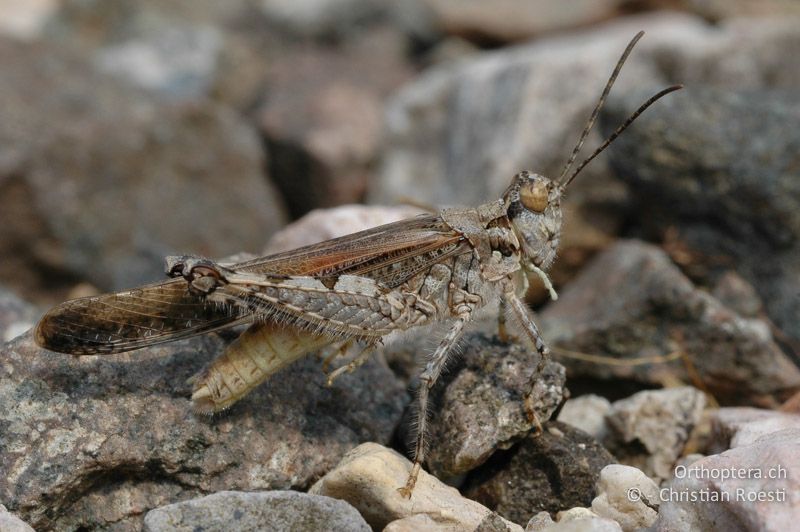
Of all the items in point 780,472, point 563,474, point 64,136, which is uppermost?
point 64,136

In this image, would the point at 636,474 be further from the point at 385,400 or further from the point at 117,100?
the point at 117,100

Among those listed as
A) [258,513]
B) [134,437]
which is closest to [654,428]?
[258,513]

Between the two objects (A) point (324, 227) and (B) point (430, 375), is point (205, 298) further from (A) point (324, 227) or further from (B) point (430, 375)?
(A) point (324, 227)

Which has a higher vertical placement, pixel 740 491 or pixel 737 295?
pixel 740 491

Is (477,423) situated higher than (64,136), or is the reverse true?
(64,136)

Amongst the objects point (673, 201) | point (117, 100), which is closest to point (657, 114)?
point (673, 201)

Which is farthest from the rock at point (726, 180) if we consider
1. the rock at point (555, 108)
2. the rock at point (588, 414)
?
the rock at point (588, 414)

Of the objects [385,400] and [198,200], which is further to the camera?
[198,200]

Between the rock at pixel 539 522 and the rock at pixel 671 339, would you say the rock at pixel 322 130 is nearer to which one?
the rock at pixel 671 339
